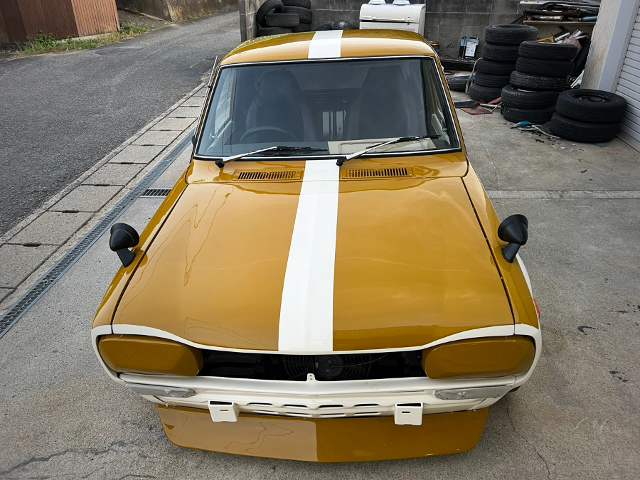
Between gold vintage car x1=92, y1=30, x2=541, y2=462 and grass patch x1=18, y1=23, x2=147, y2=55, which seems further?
grass patch x1=18, y1=23, x2=147, y2=55

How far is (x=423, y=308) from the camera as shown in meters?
1.79

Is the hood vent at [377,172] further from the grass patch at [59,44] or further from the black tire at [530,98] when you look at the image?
the grass patch at [59,44]

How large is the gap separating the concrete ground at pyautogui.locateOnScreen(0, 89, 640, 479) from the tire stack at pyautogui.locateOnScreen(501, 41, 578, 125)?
280 centimetres

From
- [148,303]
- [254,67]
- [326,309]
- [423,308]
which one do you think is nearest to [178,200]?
[148,303]

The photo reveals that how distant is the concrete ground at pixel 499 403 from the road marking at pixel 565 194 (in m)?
0.45

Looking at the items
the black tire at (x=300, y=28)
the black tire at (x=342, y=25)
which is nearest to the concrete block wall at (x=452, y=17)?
the black tire at (x=342, y=25)

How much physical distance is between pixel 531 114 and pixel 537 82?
0.42 metres

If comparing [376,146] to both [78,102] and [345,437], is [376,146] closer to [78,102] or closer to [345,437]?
[345,437]

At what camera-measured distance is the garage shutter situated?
19.2 feet

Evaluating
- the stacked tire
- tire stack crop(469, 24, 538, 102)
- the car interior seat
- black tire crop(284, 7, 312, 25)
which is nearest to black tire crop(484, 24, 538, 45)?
tire stack crop(469, 24, 538, 102)

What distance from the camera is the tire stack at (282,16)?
10.3 metres

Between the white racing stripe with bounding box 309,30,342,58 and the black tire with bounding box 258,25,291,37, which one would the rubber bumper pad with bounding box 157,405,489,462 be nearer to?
the white racing stripe with bounding box 309,30,342,58

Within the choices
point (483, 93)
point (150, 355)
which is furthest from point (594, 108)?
point (150, 355)

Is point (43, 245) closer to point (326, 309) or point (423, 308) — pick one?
point (326, 309)
